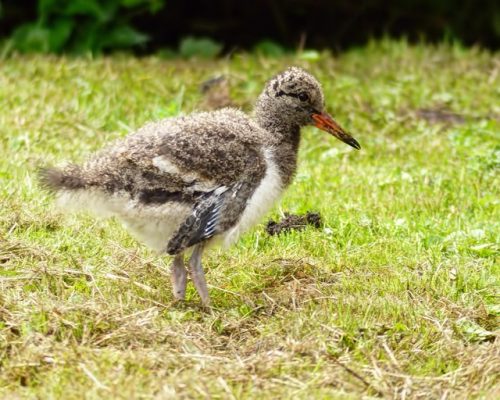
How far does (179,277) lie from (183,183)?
0.56 meters

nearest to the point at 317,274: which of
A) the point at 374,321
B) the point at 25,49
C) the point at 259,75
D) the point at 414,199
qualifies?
the point at 374,321

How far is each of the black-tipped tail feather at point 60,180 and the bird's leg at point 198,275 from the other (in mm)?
673

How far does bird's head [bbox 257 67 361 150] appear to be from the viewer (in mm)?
5609

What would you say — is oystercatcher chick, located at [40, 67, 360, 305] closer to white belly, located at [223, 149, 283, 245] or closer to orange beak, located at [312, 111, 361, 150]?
white belly, located at [223, 149, 283, 245]

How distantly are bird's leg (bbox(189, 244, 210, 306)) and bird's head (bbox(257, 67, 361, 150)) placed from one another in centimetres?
80

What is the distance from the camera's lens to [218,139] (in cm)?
514

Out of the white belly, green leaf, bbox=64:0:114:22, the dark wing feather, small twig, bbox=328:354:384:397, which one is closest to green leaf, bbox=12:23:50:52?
green leaf, bbox=64:0:114:22

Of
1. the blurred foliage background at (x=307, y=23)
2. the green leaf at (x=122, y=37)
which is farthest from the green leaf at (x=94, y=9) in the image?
the blurred foliage background at (x=307, y=23)

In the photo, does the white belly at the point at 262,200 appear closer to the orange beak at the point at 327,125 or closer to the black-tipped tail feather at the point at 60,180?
the orange beak at the point at 327,125

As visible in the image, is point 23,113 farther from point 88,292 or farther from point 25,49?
point 88,292

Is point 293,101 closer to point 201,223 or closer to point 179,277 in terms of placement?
point 201,223

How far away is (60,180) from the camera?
4957mm

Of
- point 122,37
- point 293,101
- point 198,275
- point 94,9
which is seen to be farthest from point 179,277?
point 122,37

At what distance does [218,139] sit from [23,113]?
10.5 ft
